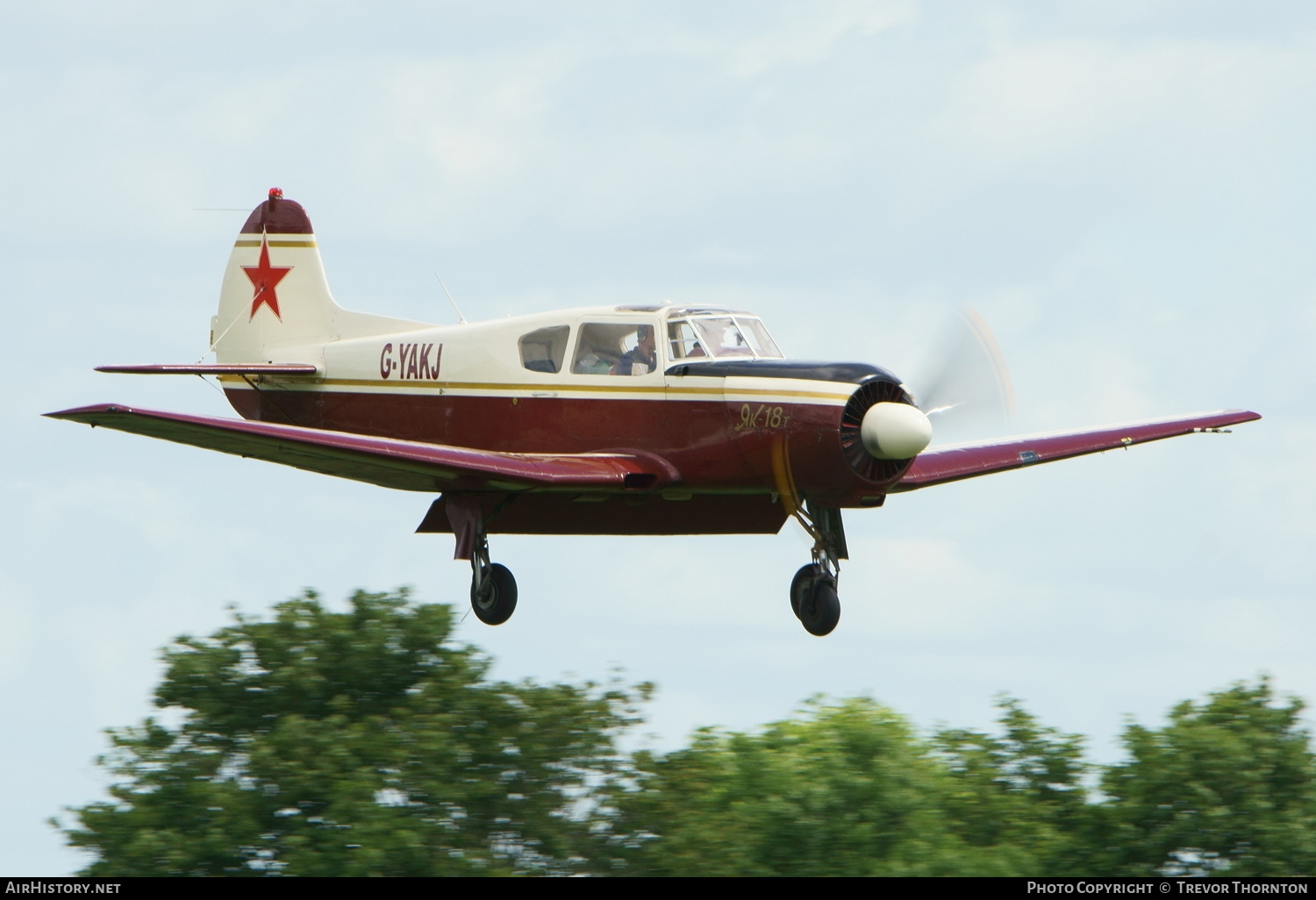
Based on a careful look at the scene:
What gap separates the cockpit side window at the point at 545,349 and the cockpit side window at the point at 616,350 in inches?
9.0

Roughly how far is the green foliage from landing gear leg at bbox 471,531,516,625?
1287 mm

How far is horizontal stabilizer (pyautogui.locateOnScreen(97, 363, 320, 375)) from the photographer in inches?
826

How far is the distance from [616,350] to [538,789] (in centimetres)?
517

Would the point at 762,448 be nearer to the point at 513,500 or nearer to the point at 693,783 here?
the point at 513,500

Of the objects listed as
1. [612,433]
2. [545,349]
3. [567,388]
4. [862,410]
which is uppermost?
[545,349]

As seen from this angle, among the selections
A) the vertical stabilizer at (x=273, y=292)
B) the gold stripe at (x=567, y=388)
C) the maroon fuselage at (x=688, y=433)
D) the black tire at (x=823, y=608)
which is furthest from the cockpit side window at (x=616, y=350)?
the vertical stabilizer at (x=273, y=292)

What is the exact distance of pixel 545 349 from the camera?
1858 centimetres

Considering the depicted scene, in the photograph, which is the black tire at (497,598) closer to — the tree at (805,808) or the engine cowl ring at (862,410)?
the tree at (805,808)

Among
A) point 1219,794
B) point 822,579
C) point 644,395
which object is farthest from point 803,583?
point 1219,794

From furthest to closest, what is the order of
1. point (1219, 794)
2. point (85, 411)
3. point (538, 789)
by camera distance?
1. point (1219, 794)
2. point (538, 789)
3. point (85, 411)

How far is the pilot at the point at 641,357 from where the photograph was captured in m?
17.7

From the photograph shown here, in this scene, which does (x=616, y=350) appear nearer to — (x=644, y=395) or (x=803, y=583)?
(x=644, y=395)
